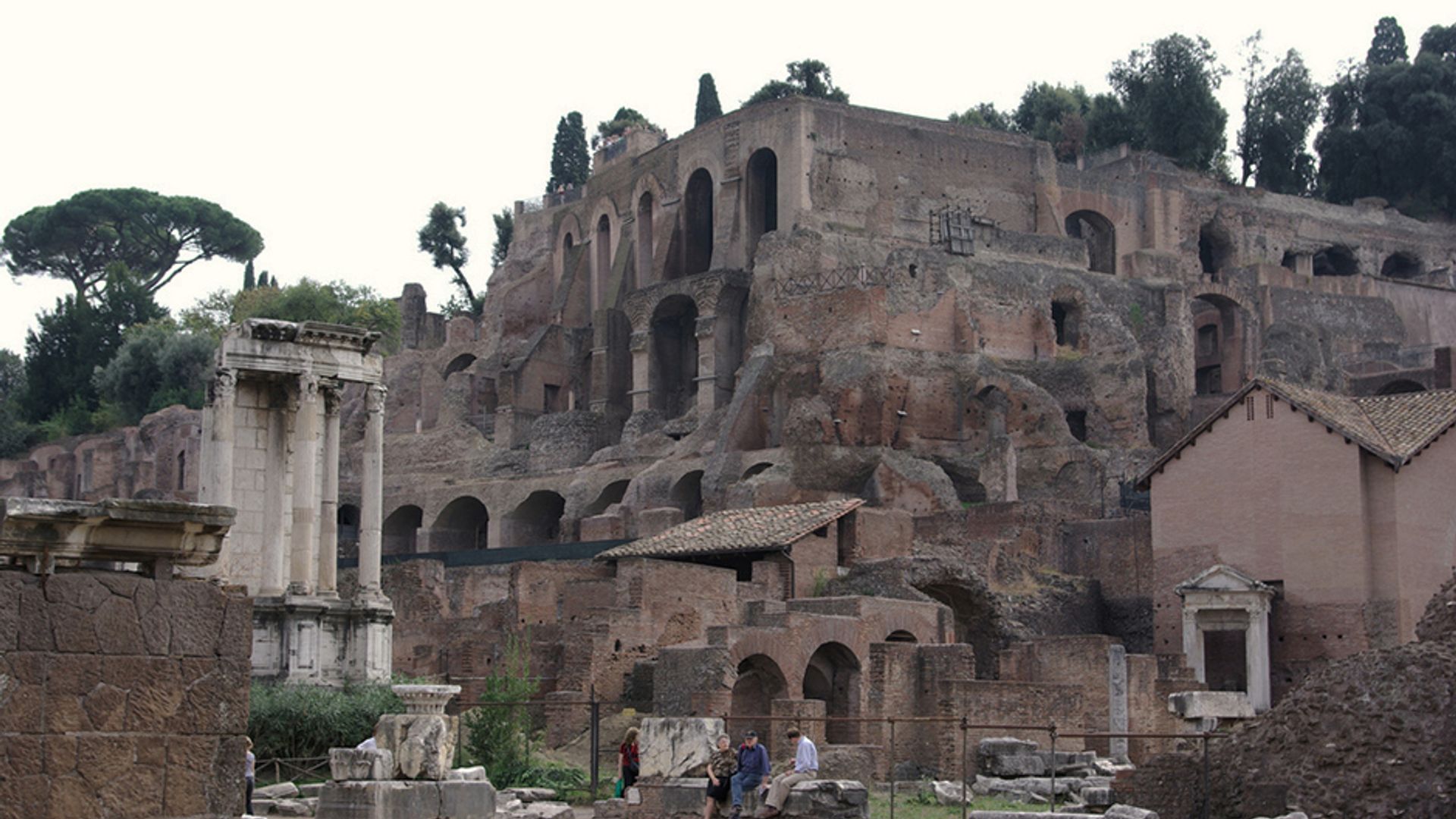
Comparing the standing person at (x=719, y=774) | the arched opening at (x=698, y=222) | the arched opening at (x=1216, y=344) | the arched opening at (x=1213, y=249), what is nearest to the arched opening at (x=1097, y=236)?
the arched opening at (x=1216, y=344)

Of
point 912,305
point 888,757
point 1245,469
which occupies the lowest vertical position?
point 888,757

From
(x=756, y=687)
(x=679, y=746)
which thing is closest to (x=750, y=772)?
(x=679, y=746)

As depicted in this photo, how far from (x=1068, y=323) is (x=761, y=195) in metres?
11.3

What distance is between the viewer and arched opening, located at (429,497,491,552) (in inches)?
2490

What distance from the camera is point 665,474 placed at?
5738 centimetres

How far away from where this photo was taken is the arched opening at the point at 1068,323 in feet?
203

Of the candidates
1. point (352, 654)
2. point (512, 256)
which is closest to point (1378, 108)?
point (512, 256)

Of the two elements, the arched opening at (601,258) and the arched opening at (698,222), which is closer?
the arched opening at (698,222)

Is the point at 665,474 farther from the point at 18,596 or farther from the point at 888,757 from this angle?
the point at 18,596

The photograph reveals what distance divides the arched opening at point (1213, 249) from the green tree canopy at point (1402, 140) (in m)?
10.9

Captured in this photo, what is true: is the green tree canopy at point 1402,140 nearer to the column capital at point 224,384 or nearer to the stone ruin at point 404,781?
the column capital at point 224,384

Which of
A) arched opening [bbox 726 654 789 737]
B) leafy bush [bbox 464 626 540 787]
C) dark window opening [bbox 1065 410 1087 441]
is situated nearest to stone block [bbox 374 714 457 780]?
leafy bush [bbox 464 626 540 787]

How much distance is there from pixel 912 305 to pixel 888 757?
28.5 metres

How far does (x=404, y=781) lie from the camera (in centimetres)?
2078
